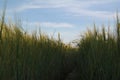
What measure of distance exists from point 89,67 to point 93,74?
14 cm

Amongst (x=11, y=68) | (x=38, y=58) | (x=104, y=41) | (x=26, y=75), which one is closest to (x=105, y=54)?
(x=104, y=41)

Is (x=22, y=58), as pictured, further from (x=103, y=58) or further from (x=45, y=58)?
(x=103, y=58)

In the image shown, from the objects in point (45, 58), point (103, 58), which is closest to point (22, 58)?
point (45, 58)

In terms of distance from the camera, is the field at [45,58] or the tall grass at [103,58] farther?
the tall grass at [103,58]

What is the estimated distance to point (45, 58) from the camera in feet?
15.9

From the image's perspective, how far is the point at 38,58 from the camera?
14.3 feet

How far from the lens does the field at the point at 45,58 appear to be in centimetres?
341

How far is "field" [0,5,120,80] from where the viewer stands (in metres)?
3.41

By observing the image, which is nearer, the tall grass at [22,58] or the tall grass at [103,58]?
the tall grass at [22,58]

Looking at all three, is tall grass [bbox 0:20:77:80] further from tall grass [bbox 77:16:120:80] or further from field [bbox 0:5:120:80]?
tall grass [bbox 77:16:120:80]

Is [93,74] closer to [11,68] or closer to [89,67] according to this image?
[89,67]

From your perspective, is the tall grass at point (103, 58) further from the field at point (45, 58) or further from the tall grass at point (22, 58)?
the tall grass at point (22, 58)

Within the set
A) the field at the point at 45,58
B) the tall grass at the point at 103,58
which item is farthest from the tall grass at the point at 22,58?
the tall grass at the point at 103,58

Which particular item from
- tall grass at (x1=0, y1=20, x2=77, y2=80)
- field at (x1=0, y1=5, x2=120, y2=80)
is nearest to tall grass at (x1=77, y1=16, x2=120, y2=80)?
field at (x1=0, y1=5, x2=120, y2=80)
